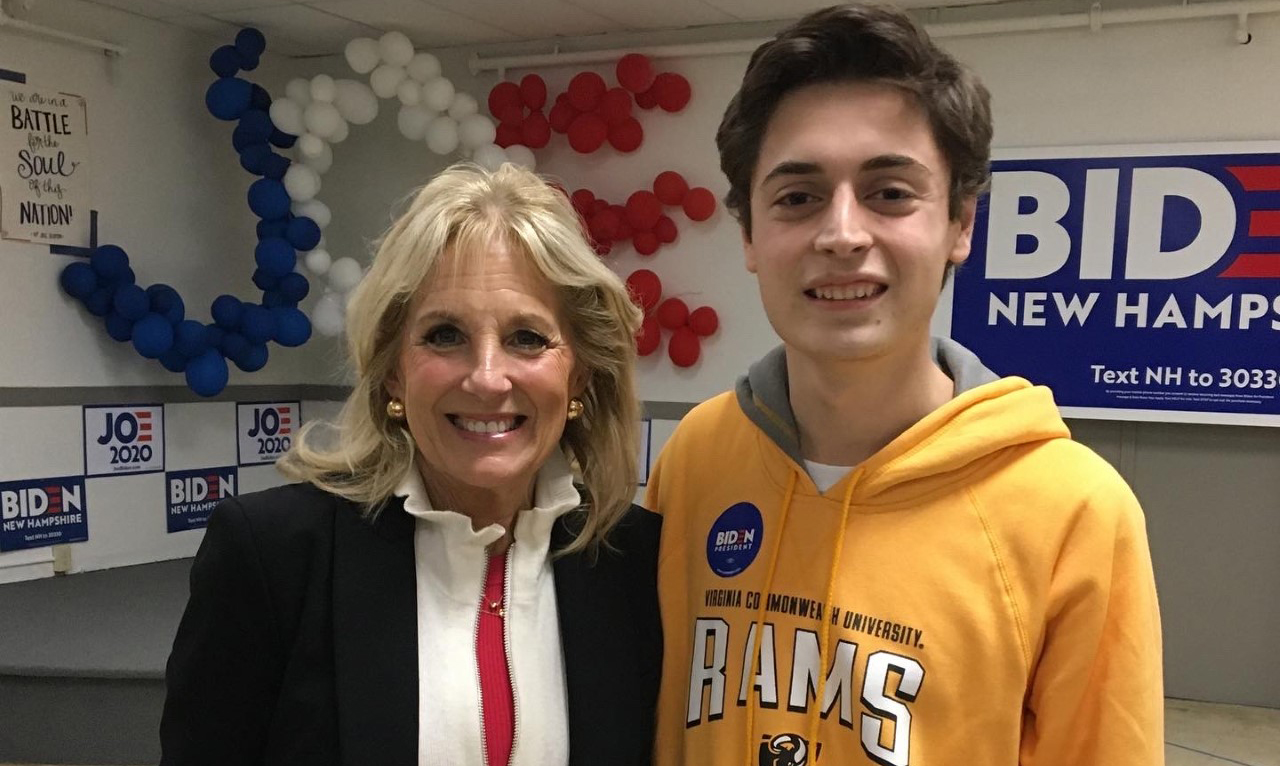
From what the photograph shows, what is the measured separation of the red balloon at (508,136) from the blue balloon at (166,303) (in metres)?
1.52

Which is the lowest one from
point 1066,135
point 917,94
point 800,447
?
point 800,447

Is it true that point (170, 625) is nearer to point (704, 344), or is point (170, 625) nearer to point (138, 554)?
point (138, 554)

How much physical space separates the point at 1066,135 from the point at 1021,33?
436 millimetres

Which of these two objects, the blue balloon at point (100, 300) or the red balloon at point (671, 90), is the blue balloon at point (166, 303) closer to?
the blue balloon at point (100, 300)

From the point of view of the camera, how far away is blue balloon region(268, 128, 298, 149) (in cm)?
433

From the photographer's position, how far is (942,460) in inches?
47.2

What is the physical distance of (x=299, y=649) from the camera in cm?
118

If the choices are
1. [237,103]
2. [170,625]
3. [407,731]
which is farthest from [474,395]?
[237,103]

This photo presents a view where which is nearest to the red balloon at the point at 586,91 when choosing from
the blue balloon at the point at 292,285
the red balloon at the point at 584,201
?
the red balloon at the point at 584,201

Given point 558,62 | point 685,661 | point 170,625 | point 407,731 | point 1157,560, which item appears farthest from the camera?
point 558,62

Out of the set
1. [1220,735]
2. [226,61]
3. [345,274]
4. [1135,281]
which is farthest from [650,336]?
[1220,735]

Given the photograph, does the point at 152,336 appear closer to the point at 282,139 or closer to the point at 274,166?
the point at 274,166

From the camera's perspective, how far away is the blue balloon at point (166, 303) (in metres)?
4.05

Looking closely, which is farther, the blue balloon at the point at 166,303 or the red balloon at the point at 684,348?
the red balloon at the point at 684,348
